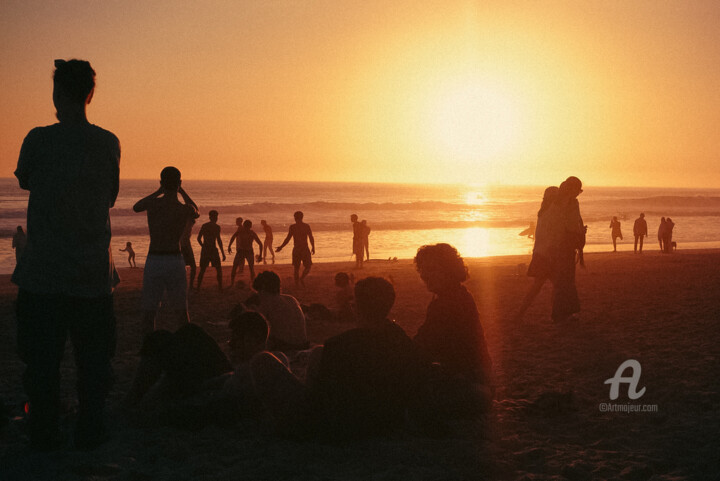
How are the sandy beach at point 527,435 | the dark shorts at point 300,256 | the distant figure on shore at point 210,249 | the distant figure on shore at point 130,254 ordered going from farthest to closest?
1. the distant figure on shore at point 130,254
2. the dark shorts at point 300,256
3. the distant figure on shore at point 210,249
4. the sandy beach at point 527,435

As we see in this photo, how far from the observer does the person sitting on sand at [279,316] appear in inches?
224

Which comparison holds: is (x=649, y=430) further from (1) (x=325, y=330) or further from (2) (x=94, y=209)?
(1) (x=325, y=330)

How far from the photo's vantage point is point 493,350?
23.2 ft

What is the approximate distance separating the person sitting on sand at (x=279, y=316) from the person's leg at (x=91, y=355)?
6.40 ft

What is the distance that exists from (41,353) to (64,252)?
2.05ft

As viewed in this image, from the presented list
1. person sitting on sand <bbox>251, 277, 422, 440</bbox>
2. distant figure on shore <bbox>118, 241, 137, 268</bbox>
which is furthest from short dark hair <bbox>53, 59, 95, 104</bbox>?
distant figure on shore <bbox>118, 241, 137, 268</bbox>

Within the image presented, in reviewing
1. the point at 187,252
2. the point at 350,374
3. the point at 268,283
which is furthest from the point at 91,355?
the point at 187,252

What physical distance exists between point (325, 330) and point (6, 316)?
5.39 m

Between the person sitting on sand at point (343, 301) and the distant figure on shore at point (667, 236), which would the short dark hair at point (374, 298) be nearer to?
the person sitting on sand at point (343, 301)

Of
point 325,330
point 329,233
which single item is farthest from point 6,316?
point 329,233

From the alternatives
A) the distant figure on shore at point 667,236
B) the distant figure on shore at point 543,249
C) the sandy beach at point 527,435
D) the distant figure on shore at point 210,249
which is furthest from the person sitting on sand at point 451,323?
the distant figure on shore at point 667,236

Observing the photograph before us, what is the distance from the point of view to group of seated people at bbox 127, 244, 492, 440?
3877 millimetres

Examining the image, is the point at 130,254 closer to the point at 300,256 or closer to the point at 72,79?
the point at 300,256

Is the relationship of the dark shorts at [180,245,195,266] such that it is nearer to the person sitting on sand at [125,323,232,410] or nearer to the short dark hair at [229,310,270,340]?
the person sitting on sand at [125,323,232,410]
